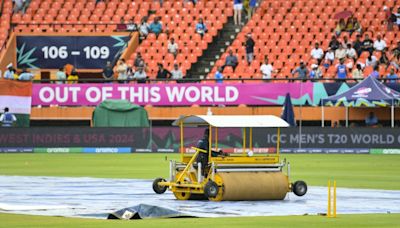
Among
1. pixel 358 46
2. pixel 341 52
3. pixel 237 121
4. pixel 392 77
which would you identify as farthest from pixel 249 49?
pixel 237 121

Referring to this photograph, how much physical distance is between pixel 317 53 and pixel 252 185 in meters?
30.0

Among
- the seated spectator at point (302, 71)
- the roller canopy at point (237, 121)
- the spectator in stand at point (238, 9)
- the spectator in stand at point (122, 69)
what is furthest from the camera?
the spectator in stand at point (238, 9)

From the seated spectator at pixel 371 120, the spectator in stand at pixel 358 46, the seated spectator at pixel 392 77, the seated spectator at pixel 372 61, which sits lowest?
the seated spectator at pixel 371 120

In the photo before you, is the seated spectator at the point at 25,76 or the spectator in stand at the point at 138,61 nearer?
the spectator in stand at the point at 138,61

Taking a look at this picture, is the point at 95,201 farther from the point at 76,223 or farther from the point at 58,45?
the point at 58,45

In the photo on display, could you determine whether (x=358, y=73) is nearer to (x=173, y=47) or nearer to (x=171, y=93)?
(x=171, y=93)

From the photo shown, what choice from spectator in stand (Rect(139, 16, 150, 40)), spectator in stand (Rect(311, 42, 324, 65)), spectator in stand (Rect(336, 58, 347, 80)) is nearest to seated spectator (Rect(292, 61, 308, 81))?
spectator in stand (Rect(311, 42, 324, 65))

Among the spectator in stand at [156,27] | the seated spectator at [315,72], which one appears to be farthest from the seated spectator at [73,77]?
the seated spectator at [315,72]

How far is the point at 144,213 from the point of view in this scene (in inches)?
795

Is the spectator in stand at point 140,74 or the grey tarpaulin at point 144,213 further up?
the spectator in stand at point 140,74

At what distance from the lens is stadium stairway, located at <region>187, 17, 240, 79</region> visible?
188 feet

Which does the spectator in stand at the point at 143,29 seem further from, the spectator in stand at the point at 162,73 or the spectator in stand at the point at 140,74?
the spectator in stand at the point at 162,73

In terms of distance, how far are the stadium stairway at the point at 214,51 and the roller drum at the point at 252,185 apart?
32548 millimetres

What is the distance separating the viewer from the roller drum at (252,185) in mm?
23891
